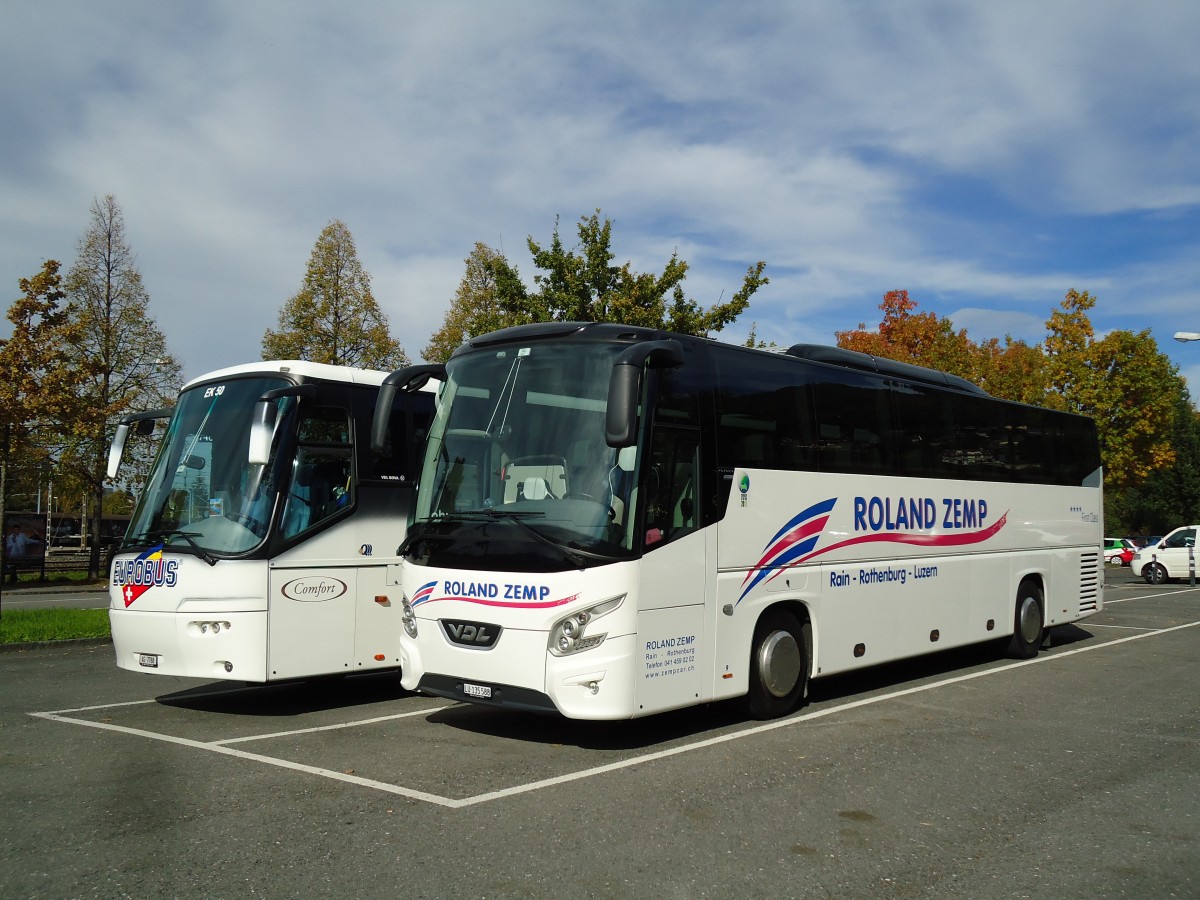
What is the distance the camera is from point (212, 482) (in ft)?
30.8

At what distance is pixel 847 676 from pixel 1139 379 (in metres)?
34.6

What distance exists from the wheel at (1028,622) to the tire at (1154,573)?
2161 cm

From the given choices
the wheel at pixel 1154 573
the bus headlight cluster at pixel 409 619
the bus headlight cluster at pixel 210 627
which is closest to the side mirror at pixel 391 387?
the bus headlight cluster at pixel 409 619

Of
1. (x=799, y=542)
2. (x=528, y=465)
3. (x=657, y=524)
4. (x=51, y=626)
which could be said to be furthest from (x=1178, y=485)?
(x=528, y=465)

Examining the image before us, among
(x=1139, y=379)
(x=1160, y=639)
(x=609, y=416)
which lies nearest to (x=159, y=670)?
(x=609, y=416)

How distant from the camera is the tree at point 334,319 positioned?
30.5 metres

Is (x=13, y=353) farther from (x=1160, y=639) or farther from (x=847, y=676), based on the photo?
(x=1160, y=639)

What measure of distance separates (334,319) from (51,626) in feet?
53.9

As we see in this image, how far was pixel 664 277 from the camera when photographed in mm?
22547

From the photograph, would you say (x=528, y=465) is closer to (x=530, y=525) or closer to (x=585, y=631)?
(x=530, y=525)

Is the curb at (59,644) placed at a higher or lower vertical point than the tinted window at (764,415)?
lower

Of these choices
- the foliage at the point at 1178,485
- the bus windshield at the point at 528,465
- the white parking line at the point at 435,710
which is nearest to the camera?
the white parking line at the point at 435,710

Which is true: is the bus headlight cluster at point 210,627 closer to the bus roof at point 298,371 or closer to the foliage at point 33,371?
the bus roof at point 298,371

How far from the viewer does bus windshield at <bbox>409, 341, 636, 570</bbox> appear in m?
7.54
